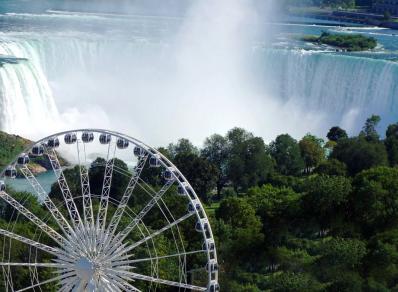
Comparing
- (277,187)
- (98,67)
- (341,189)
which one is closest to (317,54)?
(98,67)

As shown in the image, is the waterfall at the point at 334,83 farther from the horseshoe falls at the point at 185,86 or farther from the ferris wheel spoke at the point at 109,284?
the ferris wheel spoke at the point at 109,284

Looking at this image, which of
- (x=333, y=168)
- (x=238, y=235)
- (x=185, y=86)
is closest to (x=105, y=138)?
(x=238, y=235)

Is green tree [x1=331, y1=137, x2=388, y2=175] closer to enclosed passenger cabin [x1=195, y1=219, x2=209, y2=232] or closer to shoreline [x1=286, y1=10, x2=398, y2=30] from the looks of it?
enclosed passenger cabin [x1=195, y1=219, x2=209, y2=232]

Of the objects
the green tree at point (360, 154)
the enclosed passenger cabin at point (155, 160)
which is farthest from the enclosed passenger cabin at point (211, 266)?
the green tree at point (360, 154)

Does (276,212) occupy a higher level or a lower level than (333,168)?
higher

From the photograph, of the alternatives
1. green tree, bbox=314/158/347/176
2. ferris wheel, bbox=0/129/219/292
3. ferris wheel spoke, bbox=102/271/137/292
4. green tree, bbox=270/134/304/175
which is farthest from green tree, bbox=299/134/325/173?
ferris wheel spoke, bbox=102/271/137/292

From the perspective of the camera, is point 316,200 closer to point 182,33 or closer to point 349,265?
point 349,265

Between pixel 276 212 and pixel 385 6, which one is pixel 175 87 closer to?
pixel 276 212
